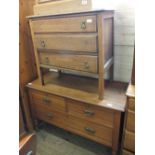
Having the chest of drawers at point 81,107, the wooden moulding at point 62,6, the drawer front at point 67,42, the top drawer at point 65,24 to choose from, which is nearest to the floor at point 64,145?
the chest of drawers at point 81,107

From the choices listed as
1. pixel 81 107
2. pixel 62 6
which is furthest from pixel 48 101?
pixel 62 6

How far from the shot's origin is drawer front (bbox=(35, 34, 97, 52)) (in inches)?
51.7

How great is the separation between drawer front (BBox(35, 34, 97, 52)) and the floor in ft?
3.55

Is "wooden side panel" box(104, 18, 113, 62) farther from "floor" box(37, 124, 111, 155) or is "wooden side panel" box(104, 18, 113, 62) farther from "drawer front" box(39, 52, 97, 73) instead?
"floor" box(37, 124, 111, 155)

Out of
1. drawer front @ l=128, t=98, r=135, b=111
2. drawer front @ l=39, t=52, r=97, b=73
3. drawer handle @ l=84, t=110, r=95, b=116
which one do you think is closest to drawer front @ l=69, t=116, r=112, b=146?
drawer handle @ l=84, t=110, r=95, b=116

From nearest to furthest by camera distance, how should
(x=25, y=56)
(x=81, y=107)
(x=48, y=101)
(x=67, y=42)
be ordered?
(x=67, y=42)
(x=81, y=107)
(x=48, y=101)
(x=25, y=56)

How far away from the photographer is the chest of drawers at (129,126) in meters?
1.19

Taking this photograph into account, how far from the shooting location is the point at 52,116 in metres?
1.82

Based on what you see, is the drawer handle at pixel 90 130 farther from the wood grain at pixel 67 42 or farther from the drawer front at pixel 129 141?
the wood grain at pixel 67 42

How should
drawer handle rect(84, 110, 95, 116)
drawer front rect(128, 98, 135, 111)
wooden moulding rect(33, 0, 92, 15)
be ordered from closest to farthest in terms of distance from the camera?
drawer front rect(128, 98, 135, 111), wooden moulding rect(33, 0, 92, 15), drawer handle rect(84, 110, 95, 116)

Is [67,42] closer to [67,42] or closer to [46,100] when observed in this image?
[67,42]

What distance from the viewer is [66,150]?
1748 millimetres

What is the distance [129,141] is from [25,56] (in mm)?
1426
